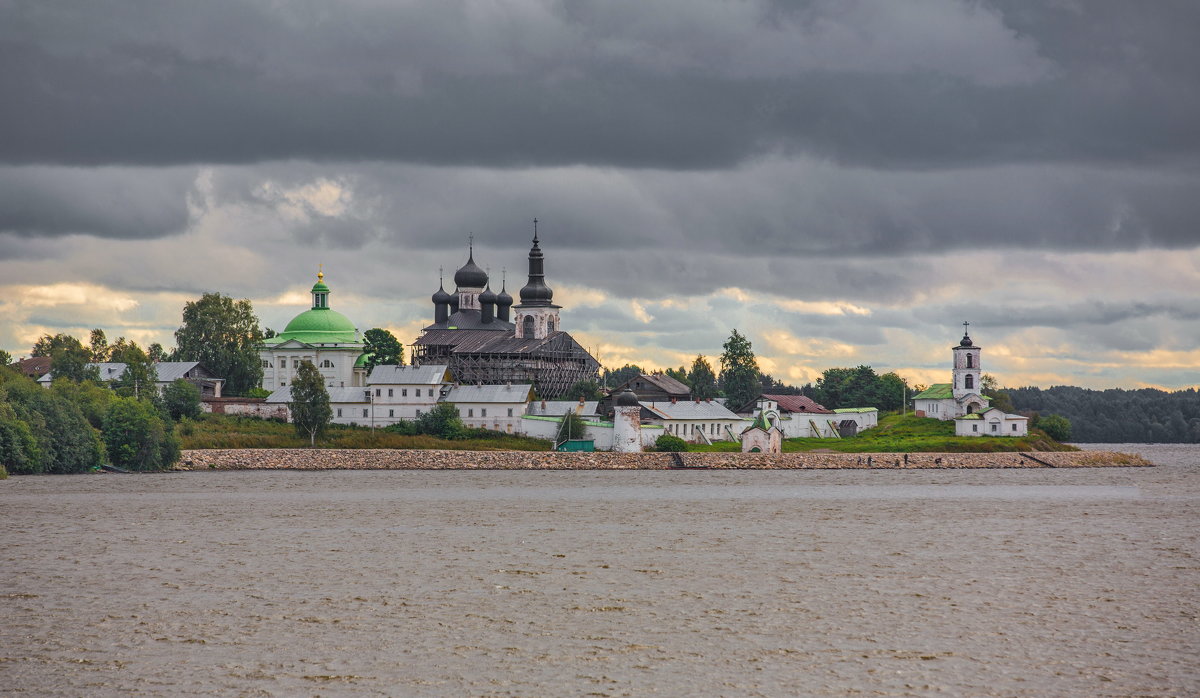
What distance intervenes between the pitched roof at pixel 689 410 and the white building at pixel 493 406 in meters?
7.68

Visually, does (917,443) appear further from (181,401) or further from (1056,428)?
(181,401)

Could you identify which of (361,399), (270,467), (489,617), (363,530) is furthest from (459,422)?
(489,617)

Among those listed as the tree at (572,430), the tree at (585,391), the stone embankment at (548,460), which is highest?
the tree at (585,391)

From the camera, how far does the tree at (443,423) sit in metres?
85.4

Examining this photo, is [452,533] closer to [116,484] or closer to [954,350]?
[116,484]

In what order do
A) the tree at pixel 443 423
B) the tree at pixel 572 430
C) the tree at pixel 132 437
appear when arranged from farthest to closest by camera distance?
the tree at pixel 443 423 → the tree at pixel 572 430 → the tree at pixel 132 437

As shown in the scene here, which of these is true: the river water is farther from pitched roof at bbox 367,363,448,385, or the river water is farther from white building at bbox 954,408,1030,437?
pitched roof at bbox 367,363,448,385

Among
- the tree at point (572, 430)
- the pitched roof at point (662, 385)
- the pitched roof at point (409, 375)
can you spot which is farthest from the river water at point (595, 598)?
the pitched roof at point (662, 385)

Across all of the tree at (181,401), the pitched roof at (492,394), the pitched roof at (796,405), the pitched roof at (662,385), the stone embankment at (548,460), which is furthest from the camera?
the pitched roof at (662,385)

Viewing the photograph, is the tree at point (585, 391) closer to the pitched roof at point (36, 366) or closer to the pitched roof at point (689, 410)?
the pitched roof at point (689, 410)

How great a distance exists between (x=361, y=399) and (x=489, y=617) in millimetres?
66940

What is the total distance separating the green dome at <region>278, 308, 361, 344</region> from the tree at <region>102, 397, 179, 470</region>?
35.3 metres

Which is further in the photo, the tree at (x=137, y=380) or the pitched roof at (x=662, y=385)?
the pitched roof at (x=662, y=385)

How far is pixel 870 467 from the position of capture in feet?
→ 266
